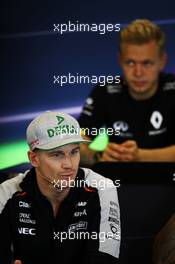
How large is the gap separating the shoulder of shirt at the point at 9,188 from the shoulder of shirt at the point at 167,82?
41 centimetres

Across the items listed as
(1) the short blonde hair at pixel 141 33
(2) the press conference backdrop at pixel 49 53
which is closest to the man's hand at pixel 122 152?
(2) the press conference backdrop at pixel 49 53

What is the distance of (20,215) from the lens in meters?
1.45

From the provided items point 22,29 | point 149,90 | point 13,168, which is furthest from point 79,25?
point 13,168

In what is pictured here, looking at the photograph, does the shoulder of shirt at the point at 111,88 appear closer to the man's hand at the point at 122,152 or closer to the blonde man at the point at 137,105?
the blonde man at the point at 137,105

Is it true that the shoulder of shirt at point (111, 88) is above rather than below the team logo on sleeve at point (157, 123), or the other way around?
above

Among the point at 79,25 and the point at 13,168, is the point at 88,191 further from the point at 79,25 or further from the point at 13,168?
the point at 79,25

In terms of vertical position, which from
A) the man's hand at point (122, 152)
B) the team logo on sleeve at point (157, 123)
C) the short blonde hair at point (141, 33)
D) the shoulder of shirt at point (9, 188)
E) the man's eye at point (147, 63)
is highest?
the short blonde hair at point (141, 33)

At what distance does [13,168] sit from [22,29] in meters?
0.34

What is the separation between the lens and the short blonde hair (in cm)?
153

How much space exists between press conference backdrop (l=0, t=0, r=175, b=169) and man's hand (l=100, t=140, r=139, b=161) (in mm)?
130

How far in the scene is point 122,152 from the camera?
62.2 inches

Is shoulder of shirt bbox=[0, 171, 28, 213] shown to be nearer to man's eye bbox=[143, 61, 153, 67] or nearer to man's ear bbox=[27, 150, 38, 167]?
man's ear bbox=[27, 150, 38, 167]

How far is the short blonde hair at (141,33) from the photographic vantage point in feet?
5.02

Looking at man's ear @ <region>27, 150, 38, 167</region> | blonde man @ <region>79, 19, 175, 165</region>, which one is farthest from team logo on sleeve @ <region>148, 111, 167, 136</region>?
man's ear @ <region>27, 150, 38, 167</region>
